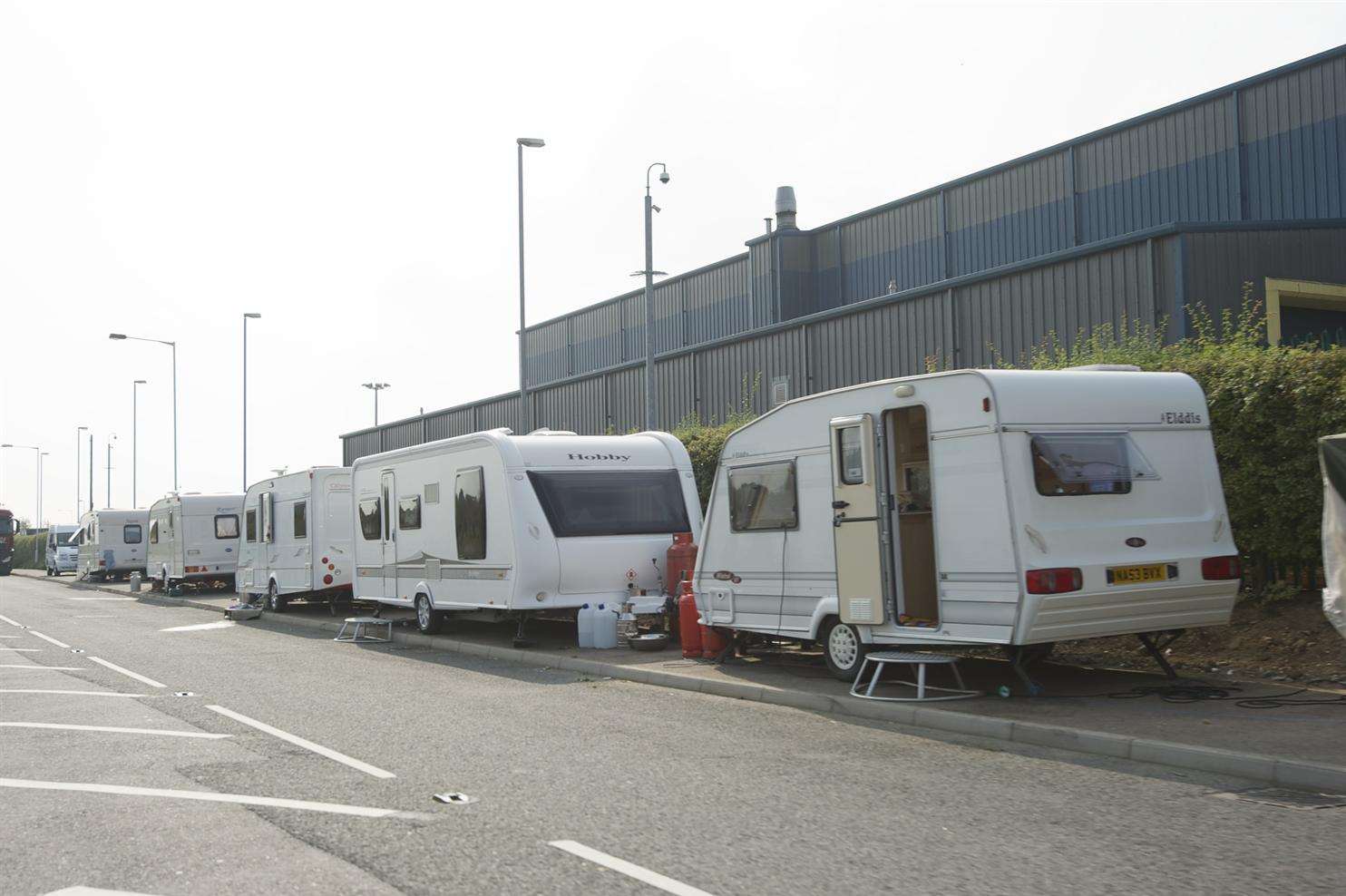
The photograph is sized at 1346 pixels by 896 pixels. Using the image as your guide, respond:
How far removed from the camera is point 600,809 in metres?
6.98

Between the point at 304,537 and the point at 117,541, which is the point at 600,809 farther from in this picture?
the point at 117,541

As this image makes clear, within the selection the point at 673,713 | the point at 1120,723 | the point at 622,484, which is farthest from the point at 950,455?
the point at 622,484

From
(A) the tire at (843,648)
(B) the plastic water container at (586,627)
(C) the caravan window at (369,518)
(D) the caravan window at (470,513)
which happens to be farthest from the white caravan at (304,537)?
(A) the tire at (843,648)

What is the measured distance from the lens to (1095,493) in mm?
10023

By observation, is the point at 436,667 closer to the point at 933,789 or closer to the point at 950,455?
the point at 950,455

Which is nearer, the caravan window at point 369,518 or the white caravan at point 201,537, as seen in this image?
the caravan window at point 369,518

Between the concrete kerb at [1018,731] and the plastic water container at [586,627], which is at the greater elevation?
the plastic water container at [586,627]

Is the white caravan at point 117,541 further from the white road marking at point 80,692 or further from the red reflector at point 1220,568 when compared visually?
the red reflector at point 1220,568

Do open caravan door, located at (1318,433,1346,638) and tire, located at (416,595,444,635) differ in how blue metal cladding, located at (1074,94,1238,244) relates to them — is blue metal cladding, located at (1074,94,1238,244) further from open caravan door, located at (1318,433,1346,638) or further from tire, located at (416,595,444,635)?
open caravan door, located at (1318,433,1346,638)

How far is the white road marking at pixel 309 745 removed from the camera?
8234mm

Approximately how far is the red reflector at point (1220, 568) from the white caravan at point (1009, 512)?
14mm

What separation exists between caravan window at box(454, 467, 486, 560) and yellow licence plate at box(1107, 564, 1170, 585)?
8.83 metres

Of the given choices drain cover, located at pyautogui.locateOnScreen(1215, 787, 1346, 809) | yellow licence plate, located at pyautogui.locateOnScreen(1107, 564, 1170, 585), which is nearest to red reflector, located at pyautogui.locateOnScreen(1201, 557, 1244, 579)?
yellow licence plate, located at pyautogui.locateOnScreen(1107, 564, 1170, 585)

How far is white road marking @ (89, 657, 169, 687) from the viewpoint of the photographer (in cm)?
1366
